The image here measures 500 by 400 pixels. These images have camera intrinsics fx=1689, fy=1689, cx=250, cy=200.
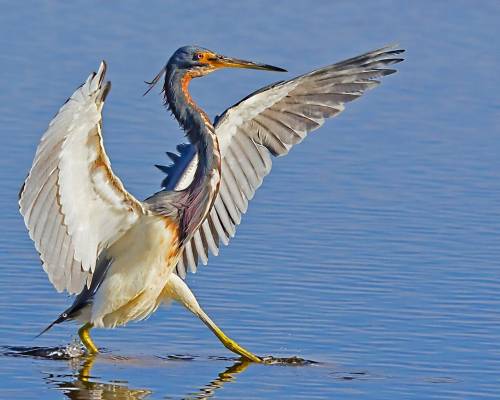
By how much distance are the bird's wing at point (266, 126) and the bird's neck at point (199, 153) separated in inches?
24.7

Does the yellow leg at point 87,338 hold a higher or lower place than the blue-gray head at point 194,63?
lower

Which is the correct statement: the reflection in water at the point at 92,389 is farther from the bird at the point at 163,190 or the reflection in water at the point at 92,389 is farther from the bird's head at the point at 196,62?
the bird's head at the point at 196,62

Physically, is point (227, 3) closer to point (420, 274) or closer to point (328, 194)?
point (328, 194)

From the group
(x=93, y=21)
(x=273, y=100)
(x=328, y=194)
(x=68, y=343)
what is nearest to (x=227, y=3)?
(x=93, y=21)

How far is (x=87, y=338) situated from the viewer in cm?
1078

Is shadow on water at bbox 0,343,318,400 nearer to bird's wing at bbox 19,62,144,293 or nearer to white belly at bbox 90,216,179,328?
white belly at bbox 90,216,179,328

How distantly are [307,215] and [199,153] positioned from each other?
7.73 feet

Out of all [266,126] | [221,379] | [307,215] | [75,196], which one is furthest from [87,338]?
[307,215]

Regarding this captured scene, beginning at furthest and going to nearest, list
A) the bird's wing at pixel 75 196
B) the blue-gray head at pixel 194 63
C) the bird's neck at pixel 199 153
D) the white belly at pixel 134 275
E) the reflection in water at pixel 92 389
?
the blue-gray head at pixel 194 63 < the bird's neck at pixel 199 153 < the white belly at pixel 134 275 < the reflection in water at pixel 92 389 < the bird's wing at pixel 75 196

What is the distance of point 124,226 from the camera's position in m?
10.5

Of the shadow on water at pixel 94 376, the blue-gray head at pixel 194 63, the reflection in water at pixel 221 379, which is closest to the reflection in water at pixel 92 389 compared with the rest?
the shadow on water at pixel 94 376

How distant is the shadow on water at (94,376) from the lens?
383 inches

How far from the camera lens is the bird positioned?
32.0ft

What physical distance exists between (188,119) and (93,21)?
8.15 metres
